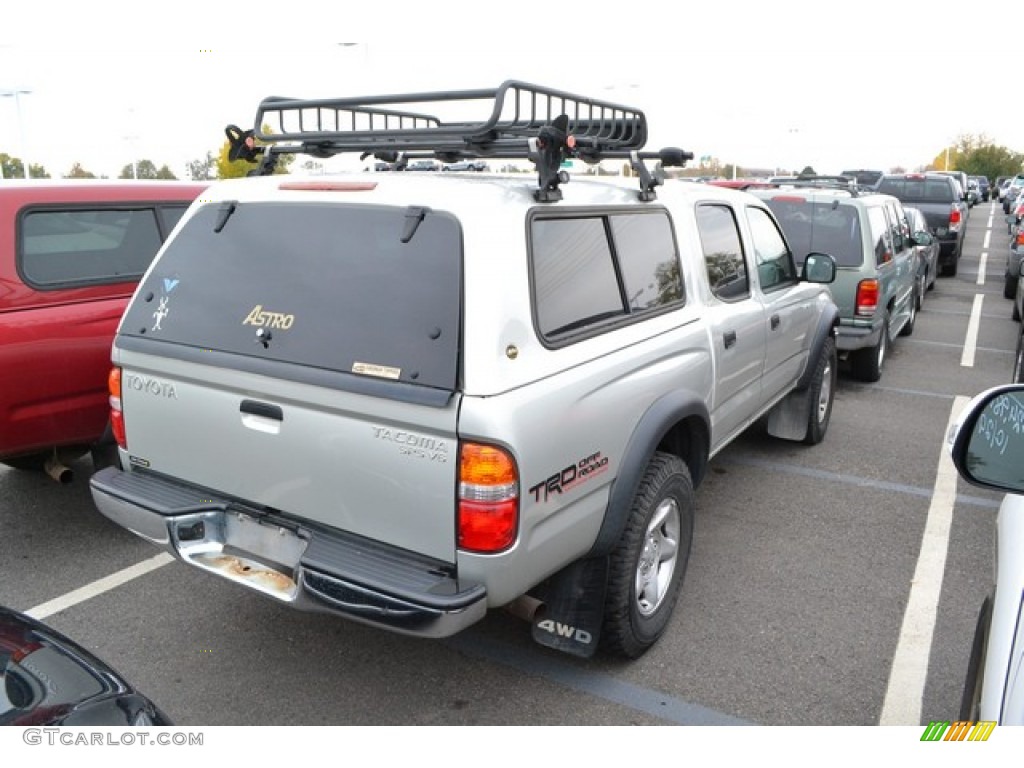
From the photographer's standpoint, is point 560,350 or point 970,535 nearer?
point 560,350

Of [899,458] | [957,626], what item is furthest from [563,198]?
[899,458]

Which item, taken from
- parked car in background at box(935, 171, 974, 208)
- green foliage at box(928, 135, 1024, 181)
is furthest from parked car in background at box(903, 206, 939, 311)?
green foliage at box(928, 135, 1024, 181)

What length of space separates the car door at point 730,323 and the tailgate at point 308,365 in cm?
183

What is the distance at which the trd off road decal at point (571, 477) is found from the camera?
2.59 m

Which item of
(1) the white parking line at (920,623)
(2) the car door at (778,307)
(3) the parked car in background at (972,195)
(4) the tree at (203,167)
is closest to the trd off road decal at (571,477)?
(1) the white parking line at (920,623)

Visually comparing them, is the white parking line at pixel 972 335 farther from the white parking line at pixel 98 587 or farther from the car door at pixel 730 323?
the white parking line at pixel 98 587

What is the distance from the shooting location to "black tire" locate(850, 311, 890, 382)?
25.9ft

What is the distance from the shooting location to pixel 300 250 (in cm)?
295

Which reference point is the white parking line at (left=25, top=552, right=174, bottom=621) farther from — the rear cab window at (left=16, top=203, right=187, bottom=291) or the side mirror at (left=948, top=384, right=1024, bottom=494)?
the side mirror at (left=948, top=384, right=1024, bottom=494)

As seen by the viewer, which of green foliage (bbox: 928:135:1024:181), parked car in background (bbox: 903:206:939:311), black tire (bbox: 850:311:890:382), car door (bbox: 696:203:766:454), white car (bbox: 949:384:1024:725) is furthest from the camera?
green foliage (bbox: 928:135:1024:181)

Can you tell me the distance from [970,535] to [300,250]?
4.02 m

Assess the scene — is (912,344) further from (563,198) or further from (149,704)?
(149,704)

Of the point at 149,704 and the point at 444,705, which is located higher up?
the point at 149,704

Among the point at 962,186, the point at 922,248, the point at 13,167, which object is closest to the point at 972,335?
the point at 922,248
